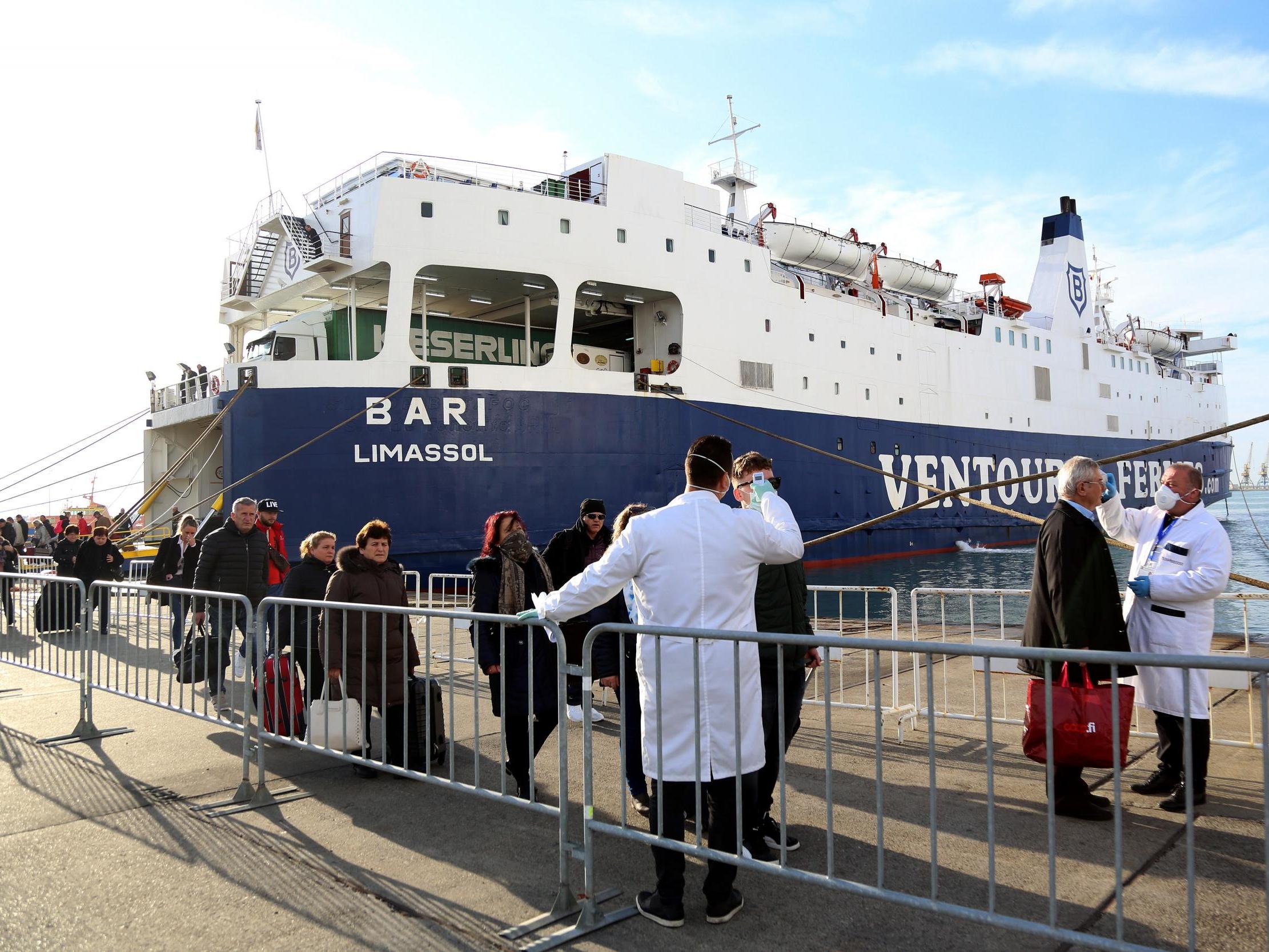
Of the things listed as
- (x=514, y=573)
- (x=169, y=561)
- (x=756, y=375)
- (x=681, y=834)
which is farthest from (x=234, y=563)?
(x=756, y=375)

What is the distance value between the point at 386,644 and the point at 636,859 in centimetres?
171

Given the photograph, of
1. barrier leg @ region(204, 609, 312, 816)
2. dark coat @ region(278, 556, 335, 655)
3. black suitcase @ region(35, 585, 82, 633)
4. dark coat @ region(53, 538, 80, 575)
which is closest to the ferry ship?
dark coat @ region(53, 538, 80, 575)

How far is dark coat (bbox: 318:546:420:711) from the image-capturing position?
4.50 metres

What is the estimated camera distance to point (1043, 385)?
89.8ft

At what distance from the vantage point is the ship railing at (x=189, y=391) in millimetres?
15234

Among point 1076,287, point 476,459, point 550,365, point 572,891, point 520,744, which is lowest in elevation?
point 572,891

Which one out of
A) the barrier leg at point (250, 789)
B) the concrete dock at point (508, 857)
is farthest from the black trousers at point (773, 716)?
the barrier leg at point (250, 789)

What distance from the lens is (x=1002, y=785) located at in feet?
14.2

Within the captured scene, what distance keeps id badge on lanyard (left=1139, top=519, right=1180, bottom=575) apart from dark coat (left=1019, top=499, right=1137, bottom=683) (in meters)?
0.49

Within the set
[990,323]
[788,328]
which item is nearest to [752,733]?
[788,328]

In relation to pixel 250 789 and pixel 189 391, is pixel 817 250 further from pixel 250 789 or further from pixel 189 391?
pixel 250 789

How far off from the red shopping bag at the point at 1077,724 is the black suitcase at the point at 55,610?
5521 millimetres

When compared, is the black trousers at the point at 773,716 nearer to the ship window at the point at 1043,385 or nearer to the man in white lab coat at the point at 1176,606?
the man in white lab coat at the point at 1176,606

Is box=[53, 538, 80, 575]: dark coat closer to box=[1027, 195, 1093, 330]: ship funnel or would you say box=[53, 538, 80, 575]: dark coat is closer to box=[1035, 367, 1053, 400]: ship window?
box=[1035, 367, 1053, 400]: ship window
